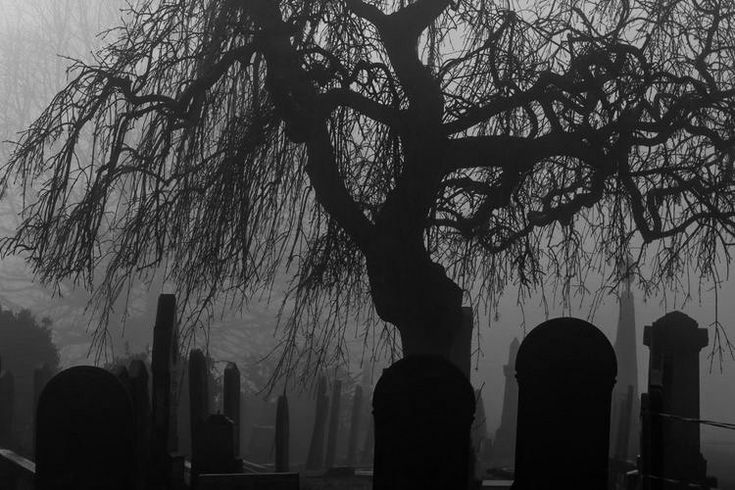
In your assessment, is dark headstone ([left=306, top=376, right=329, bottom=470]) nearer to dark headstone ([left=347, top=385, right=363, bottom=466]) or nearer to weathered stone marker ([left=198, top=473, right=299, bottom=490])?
dark headstone ([left=347, top=385, right=363, bottom=466])

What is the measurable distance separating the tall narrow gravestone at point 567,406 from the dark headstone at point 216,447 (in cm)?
466

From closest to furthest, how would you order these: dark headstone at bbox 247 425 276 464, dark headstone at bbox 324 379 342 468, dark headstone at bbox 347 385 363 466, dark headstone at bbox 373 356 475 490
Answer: dark headstone at bbox 373 356 475 490 → dark headstone at bbox 324 379 342 468 → dark headstone at bbox 347 385 363 466 → dark headstone at bbox 247 425 276 464

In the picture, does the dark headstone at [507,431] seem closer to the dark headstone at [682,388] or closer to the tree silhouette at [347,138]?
the dark headstone at [682,388]

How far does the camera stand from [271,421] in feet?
94.7

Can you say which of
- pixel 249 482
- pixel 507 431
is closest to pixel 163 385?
pixel 249 482

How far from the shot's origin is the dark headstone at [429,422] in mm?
5469

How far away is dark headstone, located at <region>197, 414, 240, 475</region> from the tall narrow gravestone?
15.3 feet

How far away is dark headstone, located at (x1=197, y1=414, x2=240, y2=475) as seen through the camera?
9.61 metres

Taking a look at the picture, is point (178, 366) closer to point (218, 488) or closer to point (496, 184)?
point (218, 488)

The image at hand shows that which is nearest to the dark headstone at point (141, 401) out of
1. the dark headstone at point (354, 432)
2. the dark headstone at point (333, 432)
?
the dark headstone at point (333, 432)

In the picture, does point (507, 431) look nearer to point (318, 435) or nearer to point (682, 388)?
point (318, 435)

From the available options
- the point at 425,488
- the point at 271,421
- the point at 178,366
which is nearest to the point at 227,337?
the point at 271,421

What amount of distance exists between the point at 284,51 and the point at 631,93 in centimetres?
291

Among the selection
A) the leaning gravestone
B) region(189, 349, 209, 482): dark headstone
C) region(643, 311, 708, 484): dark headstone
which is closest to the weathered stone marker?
region(189, 349, 209, 482): dark headstone
